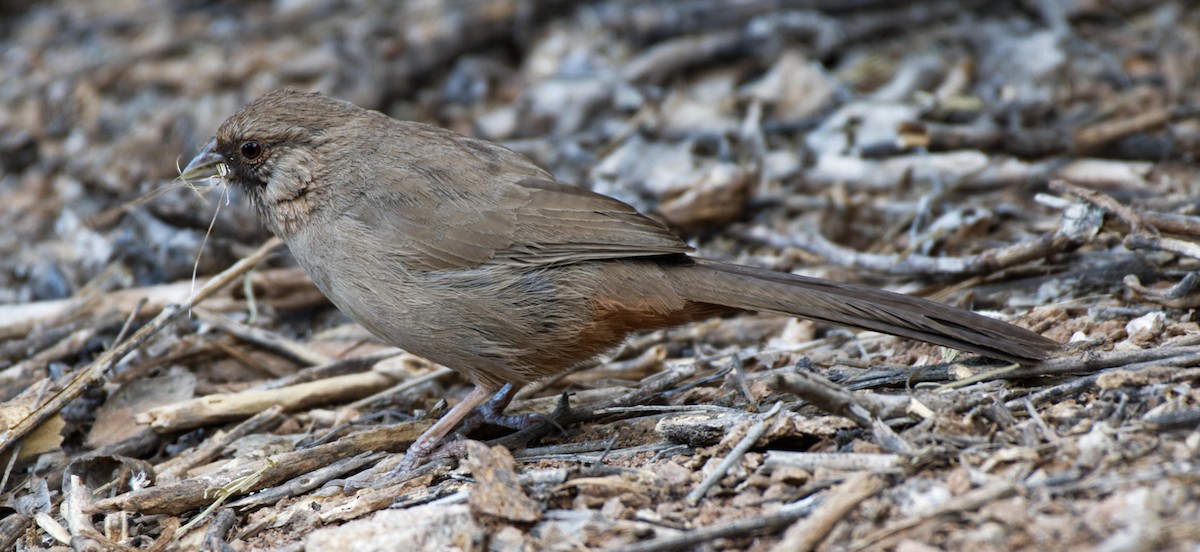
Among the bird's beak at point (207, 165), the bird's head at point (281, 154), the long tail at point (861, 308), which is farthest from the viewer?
the bird's beak at point (207, 165)

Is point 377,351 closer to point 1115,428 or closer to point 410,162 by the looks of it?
point 410,162

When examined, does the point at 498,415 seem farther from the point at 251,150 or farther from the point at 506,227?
the point at 251,150

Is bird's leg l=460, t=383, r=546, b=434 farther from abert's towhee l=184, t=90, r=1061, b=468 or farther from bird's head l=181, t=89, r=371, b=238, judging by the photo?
bird's head l=181, t=89, r=371, b=238

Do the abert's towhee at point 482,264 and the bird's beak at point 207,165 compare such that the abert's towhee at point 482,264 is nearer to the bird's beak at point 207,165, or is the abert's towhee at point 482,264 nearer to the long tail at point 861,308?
the long tail at point 861,308

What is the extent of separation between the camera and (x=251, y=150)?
4.12 metres

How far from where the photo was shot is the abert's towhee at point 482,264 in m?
3.74

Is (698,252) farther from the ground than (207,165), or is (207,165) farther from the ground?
(207,165)

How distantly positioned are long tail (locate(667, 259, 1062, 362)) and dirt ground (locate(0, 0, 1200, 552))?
0.11 meters

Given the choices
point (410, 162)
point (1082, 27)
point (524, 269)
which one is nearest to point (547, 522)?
point (524, 269)

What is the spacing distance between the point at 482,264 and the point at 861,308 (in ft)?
4.44

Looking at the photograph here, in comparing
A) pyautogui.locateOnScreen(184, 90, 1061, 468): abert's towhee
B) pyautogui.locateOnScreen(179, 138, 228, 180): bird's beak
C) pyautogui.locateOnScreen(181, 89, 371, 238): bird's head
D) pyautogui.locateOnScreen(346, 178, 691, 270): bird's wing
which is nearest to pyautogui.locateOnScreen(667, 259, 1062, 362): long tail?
pyautogui.locateOnScreen(184, 90, 1061, 468): abert's towhee

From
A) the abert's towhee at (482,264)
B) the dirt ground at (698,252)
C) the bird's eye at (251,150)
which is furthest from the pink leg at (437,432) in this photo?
the bird's eye at (251,150)

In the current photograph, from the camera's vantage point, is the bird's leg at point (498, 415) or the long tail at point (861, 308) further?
the bird's leg at point (498, 415)

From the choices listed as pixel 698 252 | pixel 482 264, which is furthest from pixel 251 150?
pixel 698 252
